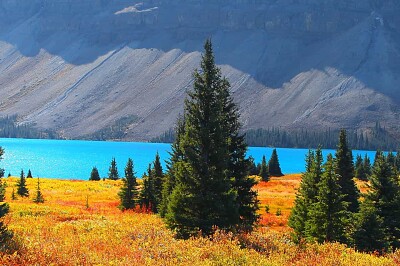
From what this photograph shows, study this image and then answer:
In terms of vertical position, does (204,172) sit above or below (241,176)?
above

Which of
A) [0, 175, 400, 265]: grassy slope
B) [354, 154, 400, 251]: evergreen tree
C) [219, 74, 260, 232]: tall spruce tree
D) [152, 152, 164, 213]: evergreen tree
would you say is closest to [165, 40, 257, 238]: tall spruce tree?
[0, 175, 400, 265]: grassy slope

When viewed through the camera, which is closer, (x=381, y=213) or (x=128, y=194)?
(x=381, y=213)

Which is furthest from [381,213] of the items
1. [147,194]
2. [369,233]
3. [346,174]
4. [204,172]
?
[147,194]

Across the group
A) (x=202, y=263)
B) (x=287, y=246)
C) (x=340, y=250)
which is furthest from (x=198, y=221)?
(x=202, y=263)

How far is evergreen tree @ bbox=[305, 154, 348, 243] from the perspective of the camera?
23922mm

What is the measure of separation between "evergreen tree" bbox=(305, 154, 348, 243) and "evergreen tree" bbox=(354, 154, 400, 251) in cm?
129

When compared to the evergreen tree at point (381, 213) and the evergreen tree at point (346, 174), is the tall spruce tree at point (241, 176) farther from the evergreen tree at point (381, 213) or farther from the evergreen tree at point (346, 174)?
the evergreen tree at point (346, 174)

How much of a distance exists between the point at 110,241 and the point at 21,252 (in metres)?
3.30

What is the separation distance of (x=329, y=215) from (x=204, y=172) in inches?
362

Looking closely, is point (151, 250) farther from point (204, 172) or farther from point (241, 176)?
point (241, 176)

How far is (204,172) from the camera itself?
61.6 ft

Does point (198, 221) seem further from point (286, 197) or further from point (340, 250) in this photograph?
point (286, 197)

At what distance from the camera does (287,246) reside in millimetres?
15188

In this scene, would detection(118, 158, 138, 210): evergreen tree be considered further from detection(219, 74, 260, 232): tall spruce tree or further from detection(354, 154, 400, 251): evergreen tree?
detection(354, 154, 400, 251): evergreen tree
